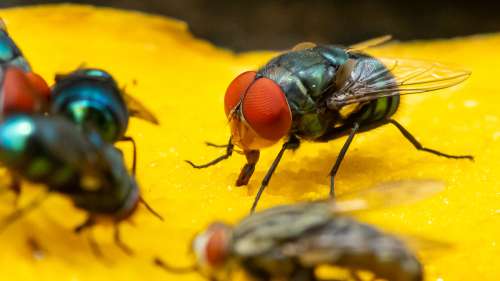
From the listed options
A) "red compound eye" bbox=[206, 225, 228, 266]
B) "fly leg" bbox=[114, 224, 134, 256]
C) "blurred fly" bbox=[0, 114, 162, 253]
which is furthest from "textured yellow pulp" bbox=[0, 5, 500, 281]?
"red compound eye" bbox=[206, 225, 228, 266]

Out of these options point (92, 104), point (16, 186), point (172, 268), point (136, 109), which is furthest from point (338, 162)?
point (16, 186)

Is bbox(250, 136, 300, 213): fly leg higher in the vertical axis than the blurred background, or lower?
higher

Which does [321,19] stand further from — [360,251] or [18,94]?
[360,251]

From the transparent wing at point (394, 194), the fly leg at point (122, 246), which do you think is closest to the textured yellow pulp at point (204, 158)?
the fly leg at point (122, 246)

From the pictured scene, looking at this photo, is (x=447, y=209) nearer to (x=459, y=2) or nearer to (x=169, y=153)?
(x=169, y=153)

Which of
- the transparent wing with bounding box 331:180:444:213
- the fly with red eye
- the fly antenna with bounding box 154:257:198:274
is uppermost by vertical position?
the transparent wing with bounding box 331:180:444:213

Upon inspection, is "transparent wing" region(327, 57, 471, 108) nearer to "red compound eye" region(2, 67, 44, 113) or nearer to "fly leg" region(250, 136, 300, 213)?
"fly leg" region(250, 136, 300, 213)

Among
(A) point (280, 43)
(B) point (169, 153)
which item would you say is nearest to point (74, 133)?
(B) point (169, 153)

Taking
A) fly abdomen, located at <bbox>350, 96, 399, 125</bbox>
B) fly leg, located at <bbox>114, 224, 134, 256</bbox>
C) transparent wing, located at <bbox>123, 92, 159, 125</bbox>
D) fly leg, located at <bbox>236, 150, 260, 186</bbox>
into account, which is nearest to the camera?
fly leg, located at <bbox>114, 224, 134, 256</bbox>
